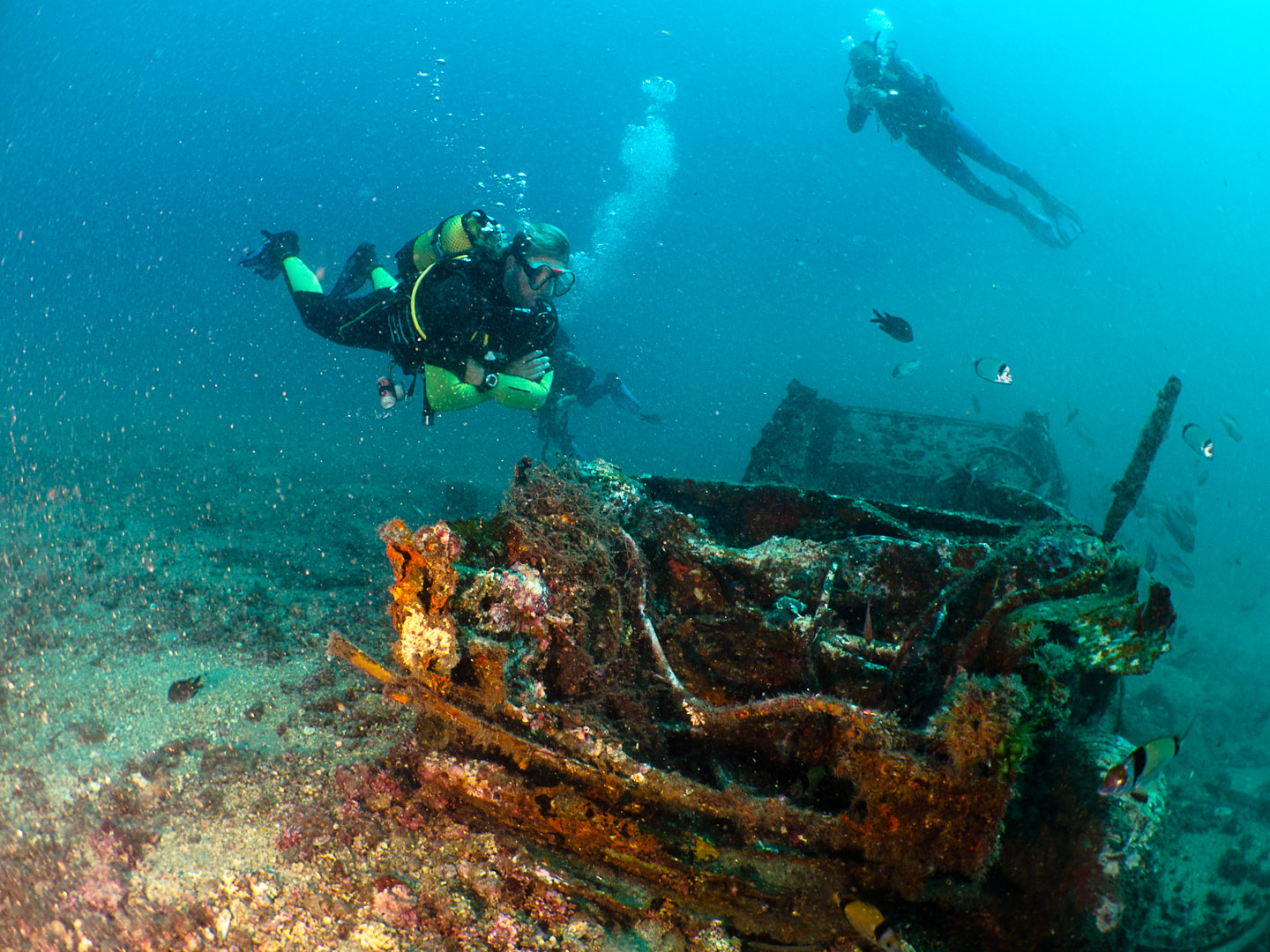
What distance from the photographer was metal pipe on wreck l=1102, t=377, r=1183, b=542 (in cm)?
402

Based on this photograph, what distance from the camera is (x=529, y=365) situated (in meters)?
5.86

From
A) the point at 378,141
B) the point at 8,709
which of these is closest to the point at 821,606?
the point at 8,709

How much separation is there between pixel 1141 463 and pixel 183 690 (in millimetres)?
7158

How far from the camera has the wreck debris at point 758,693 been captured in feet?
7.07

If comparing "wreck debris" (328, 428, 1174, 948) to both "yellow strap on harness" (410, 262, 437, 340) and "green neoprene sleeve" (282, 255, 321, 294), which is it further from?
"green neoprene sleeve" (282, 255, 321, 294)

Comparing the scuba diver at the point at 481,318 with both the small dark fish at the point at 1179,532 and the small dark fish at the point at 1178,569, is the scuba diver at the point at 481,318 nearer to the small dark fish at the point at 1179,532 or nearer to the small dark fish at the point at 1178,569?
the small dark fish at the point at 1178,569

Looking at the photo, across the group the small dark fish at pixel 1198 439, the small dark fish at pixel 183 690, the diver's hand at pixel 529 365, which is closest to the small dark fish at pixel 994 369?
the small dark fish at pixel 1198 439

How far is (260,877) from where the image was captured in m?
2.51

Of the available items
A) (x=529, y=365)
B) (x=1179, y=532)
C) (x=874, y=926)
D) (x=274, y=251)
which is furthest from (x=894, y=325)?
(x=1179, y=532)

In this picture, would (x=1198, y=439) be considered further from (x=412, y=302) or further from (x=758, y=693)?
(x=412, y=302)

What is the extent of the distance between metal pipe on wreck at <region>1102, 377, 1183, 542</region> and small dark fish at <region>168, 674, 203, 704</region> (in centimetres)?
645

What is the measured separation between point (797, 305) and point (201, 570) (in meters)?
154

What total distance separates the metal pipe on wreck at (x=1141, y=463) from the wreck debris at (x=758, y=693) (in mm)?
1216

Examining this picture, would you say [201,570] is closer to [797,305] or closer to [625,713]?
[625,713]
